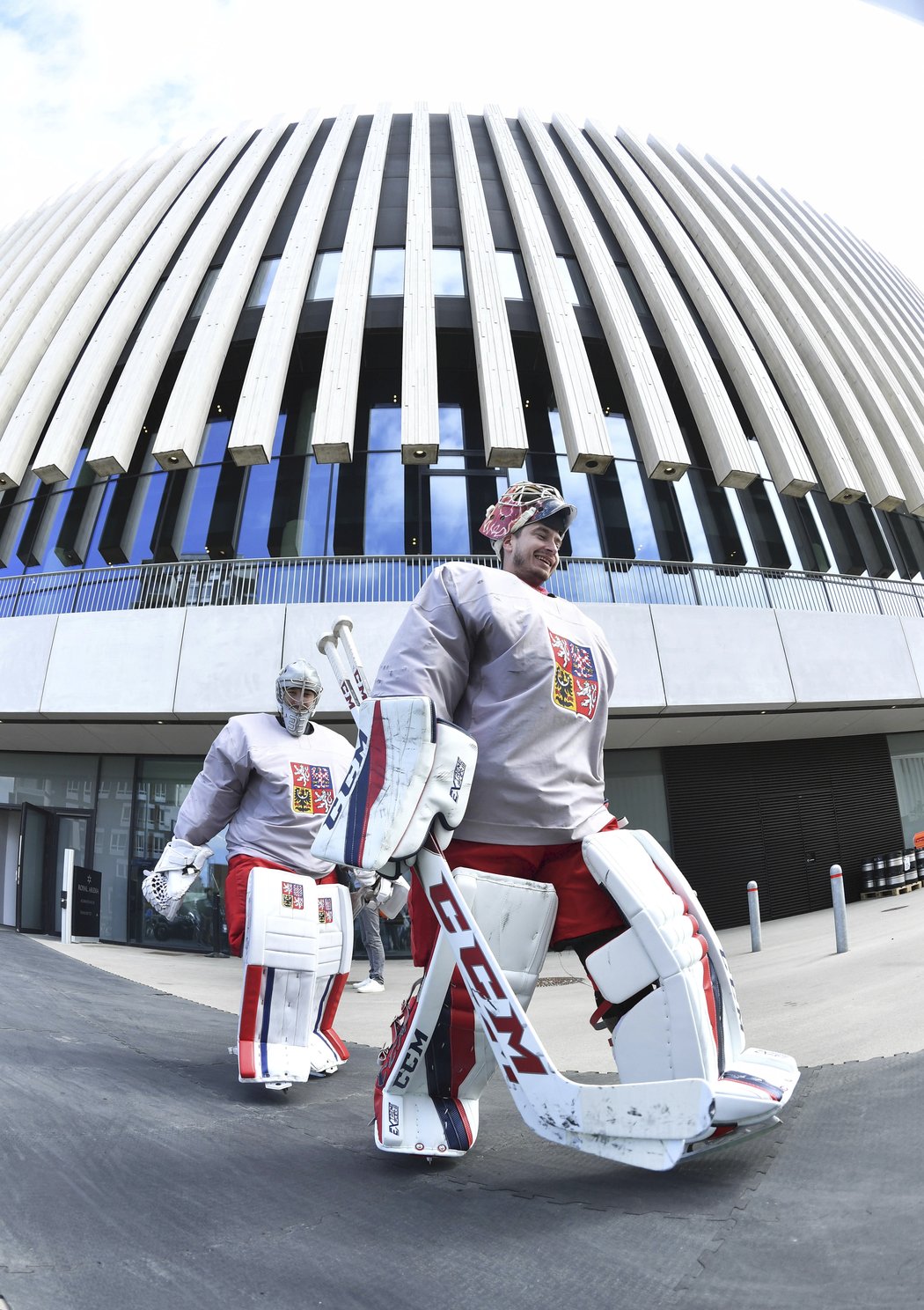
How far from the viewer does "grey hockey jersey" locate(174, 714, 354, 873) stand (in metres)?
3.83

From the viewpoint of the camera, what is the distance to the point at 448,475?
1323 centimetres

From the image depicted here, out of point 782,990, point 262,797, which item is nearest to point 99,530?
point 262,797

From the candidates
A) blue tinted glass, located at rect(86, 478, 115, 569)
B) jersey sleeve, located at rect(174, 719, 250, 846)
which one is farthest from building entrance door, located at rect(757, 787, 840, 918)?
blue tinted glass, located at rect(86, 478, 115, 569)

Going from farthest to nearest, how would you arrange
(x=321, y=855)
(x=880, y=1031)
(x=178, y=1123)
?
(x=880, y=1031) < (x=178, y=1123) < (x=321, y=855)

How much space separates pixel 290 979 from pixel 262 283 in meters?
14.1

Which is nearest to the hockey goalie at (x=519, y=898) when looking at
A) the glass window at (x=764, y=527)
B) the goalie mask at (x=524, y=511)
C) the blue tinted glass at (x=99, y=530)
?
the goalie mask at (x=524, y=511)

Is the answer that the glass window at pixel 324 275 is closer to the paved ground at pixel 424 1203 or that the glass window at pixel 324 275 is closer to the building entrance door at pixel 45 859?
the building entrance door at pixel 45 859

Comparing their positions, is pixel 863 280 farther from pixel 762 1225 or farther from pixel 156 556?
pixel 762 1225

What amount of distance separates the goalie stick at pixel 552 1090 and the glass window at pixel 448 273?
1332 centimetres

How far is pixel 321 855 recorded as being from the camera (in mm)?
2119

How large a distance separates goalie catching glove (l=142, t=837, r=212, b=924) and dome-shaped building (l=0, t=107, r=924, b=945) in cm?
570

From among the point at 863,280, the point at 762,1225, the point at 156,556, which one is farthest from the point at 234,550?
the point at 863,280

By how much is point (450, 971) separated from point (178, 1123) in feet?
3.86

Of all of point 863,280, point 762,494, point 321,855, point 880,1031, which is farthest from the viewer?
point 863,280
